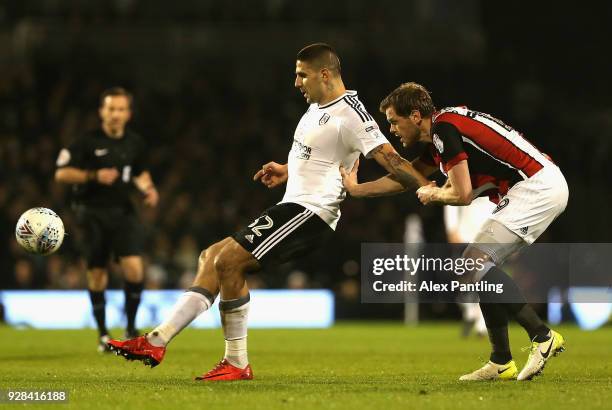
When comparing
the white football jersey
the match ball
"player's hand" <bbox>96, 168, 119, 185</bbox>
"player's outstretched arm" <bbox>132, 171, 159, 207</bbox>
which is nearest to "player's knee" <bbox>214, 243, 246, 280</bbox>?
the white football jersey

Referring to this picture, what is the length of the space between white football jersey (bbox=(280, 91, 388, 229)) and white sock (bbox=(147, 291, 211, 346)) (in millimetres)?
895

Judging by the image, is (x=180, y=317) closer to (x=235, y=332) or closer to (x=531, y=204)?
(x=235, y=332)

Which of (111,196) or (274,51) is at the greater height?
(274,51)

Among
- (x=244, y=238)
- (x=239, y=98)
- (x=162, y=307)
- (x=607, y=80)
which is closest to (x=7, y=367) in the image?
(x=244, y=238)

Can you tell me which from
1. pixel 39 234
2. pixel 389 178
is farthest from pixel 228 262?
pixel 39 234

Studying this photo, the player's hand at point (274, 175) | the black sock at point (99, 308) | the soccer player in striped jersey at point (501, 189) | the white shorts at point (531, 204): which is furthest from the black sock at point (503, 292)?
the black sock at point (99, 308)

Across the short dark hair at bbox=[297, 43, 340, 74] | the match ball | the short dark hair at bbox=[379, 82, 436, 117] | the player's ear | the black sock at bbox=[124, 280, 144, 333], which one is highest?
the short dark hair at bbox=[297, 43, 340, 74]

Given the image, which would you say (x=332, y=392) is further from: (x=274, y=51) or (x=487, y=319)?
(x=274, y=51)

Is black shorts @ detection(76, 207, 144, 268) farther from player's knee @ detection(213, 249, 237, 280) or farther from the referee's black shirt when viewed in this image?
player's knee @ detection(213, 249, 237, 280)

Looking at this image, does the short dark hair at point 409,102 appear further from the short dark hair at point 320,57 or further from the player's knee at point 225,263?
the player's knee at point 225,263

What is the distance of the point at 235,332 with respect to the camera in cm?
729

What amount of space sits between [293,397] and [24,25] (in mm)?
20435

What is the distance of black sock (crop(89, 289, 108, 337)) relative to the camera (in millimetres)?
10680

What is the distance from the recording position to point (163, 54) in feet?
82.9
